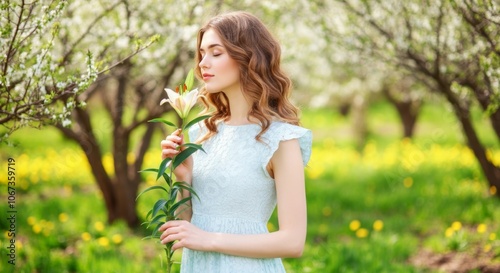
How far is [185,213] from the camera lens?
2385mm

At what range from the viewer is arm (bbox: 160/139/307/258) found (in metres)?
2.08

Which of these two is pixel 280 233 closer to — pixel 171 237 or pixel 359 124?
pixel 171 237

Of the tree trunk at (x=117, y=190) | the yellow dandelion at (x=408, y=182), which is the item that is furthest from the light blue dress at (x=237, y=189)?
the yellow dandelion at (x=408, y=182)

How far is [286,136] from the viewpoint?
212cm

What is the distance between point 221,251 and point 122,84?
13.1 feet

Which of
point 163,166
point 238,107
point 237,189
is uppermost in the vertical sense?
point 238,107

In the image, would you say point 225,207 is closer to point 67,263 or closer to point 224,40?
point 224,40

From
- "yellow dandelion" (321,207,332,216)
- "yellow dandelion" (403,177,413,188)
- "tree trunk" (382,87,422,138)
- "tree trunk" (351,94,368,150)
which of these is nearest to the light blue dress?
"yellow dandelion" (321,207,332,216)

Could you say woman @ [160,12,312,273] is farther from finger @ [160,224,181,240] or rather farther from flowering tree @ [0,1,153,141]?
flowering tree @ [0,1,153,141]

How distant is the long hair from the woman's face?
0.7 inches

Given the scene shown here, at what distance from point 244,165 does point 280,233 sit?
275 mm

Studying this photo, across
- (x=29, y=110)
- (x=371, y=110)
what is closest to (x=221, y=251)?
(x=29, y=110)

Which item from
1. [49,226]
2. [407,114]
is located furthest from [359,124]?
[49,226]

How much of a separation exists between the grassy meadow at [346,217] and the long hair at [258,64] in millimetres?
871
